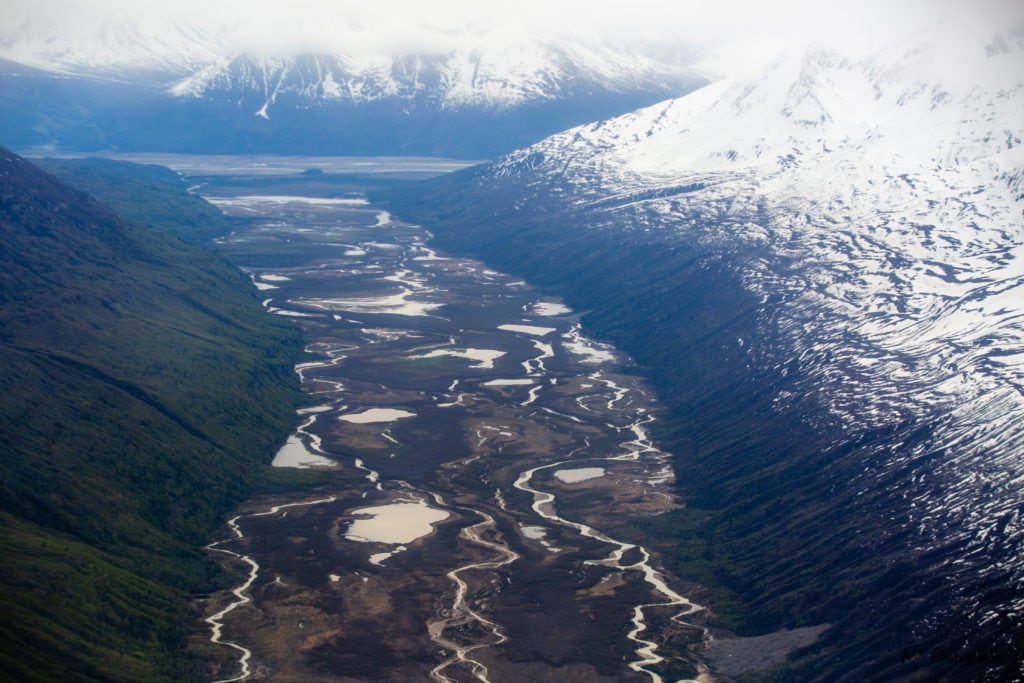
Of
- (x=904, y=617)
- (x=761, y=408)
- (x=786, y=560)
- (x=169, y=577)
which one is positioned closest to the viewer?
(x=904, y=617)

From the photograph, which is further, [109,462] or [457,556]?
[109,462]

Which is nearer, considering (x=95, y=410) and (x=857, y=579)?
(x=857, y=579)

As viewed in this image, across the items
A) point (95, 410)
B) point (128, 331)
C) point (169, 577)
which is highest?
point (128, 331)

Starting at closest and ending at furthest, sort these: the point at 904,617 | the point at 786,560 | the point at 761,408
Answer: the point at 904,617 < the point at 786,560 < the point at 761,408

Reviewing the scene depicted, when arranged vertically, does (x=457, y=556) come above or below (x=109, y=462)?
below

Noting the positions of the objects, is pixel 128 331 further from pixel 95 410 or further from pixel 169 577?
Answer: pixel 169 577

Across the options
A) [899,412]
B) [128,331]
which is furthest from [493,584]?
[128,331]

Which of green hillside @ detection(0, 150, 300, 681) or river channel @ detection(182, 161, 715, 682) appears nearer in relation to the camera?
green hillside @ detection(0, 150, 300, 681)

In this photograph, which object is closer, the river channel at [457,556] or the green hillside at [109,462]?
the green hillside at [109,462]
